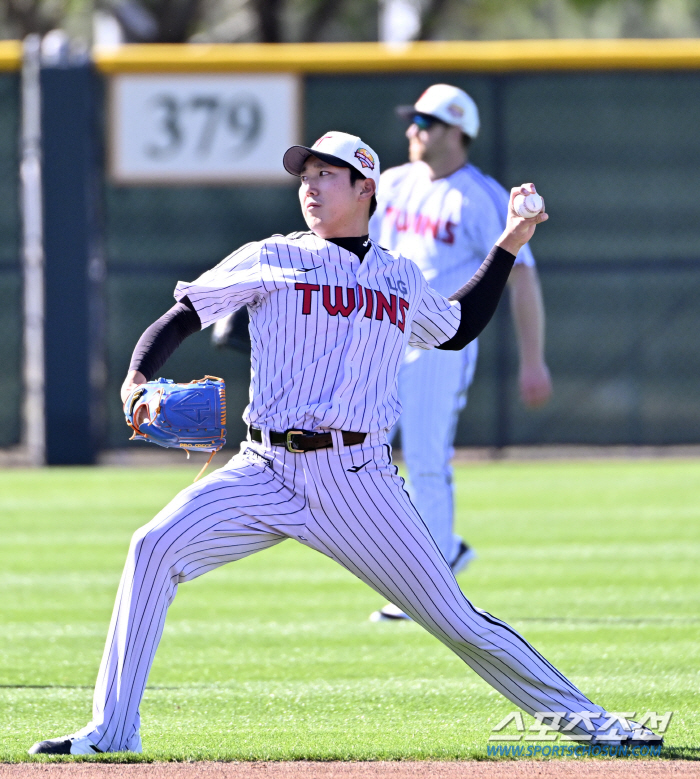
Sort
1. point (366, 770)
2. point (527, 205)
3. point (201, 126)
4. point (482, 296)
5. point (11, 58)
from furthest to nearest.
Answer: point (201, 126)
point (11, 58)
point (482, 296)
point (527, 205)
point (366, 770)

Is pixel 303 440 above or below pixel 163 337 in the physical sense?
below

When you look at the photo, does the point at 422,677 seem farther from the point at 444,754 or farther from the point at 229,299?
the point at 229,299

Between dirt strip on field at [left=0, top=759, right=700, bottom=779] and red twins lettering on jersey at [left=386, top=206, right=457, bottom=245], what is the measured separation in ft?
9.47

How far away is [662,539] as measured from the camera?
26.6 ft

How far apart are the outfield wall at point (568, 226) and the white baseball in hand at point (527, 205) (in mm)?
8227

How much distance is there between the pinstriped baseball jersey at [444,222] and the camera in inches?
239

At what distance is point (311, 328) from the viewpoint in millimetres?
3707

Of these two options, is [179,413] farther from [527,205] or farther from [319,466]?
[527,205]

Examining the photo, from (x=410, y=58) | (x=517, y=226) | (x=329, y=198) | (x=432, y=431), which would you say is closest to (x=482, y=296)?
(x=517, y=226)

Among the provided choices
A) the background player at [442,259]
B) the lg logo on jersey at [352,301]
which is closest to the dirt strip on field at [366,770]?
the lg logo on jersey at [352,301]

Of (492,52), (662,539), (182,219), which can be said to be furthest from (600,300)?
(662,539)

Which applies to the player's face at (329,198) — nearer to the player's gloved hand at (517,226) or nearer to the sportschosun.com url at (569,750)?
the player's gloved hand at (517,226)

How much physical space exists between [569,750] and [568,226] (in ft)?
29.6

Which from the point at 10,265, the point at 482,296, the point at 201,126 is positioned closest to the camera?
the point at 482,296
